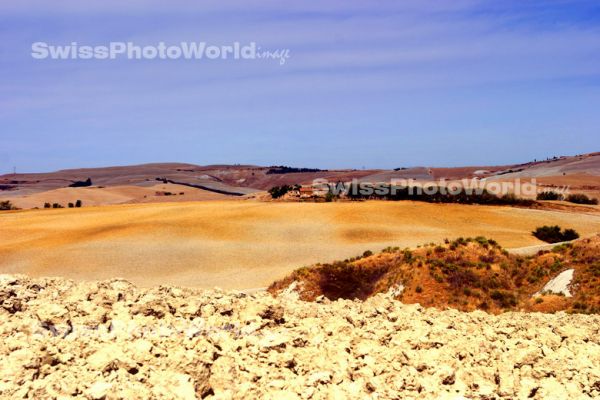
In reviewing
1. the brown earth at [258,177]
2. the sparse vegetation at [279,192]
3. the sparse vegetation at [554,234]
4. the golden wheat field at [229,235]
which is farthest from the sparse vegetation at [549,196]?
the sparse vegetation at [279,192]

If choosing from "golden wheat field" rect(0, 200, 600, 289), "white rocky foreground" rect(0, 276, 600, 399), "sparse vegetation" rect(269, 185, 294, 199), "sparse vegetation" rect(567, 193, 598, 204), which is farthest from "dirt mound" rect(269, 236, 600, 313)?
"sparse vegetation" rect(567, 193, 598, 204)

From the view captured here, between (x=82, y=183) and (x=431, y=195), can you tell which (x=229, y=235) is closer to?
(x=431, y=195)

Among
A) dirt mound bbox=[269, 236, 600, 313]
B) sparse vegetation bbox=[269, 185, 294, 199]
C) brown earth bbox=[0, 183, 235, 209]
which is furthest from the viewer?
brown earth bbox=[0, 183, 235, 209]

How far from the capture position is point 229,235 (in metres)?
43.0

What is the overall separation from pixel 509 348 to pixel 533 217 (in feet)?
137

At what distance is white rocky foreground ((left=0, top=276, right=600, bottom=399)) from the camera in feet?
24.5

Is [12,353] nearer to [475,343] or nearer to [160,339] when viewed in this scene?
[160,339]

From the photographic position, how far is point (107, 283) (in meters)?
12.5

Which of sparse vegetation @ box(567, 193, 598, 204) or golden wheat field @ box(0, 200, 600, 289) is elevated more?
sparse vegetation @ box(567, 193, 598, 204)

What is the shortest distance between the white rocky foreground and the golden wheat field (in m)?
18.4

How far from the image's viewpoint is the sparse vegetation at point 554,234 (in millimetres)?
39719

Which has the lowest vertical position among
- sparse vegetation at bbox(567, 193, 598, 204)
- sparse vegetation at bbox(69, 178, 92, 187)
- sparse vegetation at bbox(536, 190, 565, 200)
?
sparse vegetation at bbox(567, 193, 598, 204)

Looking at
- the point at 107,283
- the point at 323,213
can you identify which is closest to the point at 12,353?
the point at 107,283

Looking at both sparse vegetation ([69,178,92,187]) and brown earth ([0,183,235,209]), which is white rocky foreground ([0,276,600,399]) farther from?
sparse vegetation ([69,178,92,187])
